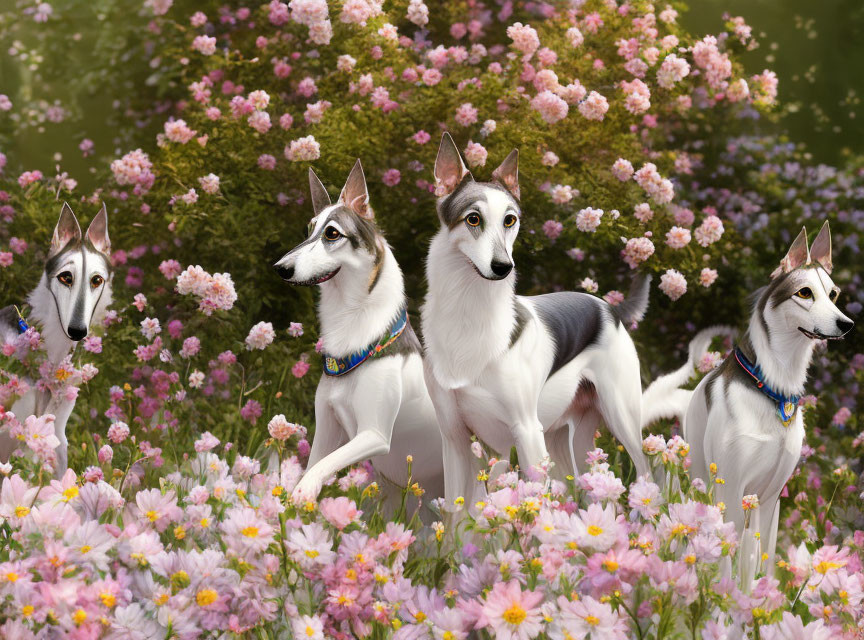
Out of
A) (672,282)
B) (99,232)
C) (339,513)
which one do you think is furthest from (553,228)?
(339,513)

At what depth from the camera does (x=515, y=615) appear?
196 centimetres

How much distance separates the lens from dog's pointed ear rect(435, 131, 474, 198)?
Result: 382 centimetres

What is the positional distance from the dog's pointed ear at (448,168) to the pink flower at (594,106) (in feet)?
8.42

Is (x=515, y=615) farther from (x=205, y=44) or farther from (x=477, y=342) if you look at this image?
(x=205, y=44)

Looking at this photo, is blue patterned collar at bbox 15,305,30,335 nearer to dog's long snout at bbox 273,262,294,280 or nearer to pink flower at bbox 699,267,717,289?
dog's long snout at bbox 273,262,294,280

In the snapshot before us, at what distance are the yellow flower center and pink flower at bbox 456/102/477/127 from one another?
474 cm

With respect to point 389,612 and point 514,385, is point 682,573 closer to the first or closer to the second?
point 389,612

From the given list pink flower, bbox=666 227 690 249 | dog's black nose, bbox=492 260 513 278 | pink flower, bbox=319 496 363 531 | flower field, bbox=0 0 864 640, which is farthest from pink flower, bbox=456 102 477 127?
pink flower, bbox=319 496 363 531

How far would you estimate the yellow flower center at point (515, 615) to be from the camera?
6.43 ft

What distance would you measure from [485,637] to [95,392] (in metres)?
4.37

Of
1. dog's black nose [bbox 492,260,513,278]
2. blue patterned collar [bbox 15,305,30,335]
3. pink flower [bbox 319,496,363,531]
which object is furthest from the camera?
blue patterned collar [bbox 15,305,30,335]

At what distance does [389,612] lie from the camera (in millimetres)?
2084

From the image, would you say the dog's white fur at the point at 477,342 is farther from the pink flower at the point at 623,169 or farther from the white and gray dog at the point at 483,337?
the pink flower at the point at 623,169

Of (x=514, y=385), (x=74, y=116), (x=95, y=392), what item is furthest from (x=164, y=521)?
(x=74, y=116)
